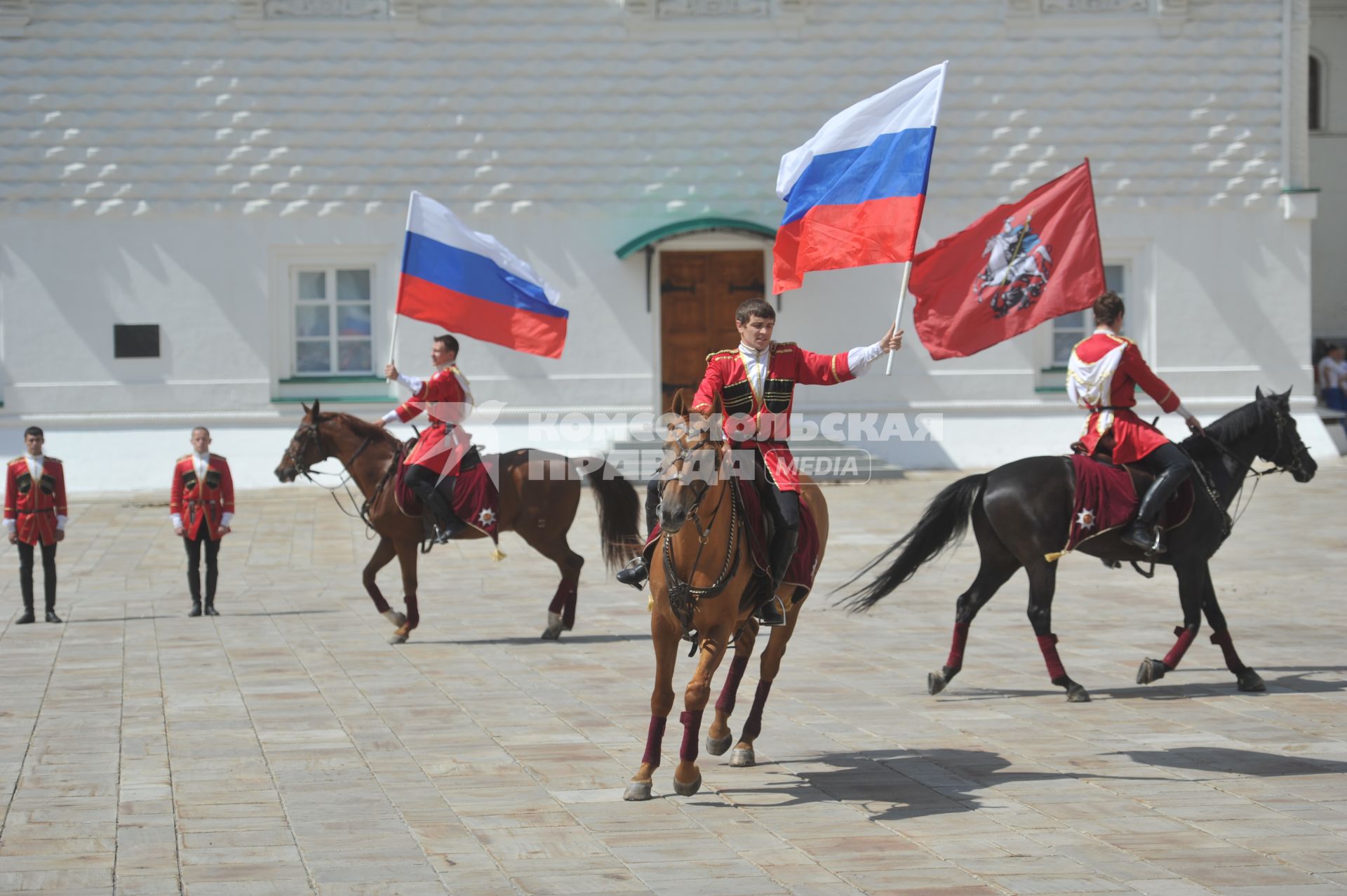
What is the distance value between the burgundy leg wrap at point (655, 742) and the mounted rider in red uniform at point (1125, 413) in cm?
388

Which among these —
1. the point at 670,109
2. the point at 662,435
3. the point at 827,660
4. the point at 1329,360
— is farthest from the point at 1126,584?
the point at 1329,360

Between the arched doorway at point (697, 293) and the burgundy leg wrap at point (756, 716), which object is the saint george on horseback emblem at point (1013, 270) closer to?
the burgundy leg wrap at point (756, 716)

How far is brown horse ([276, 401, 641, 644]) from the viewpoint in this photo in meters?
11.4

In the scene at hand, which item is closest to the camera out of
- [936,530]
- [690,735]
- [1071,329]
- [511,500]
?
[690,735]

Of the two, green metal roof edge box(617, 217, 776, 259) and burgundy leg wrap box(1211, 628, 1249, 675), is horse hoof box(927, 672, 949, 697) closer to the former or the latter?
burgundy leg wrap box(1211, 628, 1249, 675)

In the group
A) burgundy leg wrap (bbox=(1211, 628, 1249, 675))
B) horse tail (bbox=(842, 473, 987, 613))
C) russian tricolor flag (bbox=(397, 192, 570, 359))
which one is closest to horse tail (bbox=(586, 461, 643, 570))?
russian tricolor flag (bbox=(397, 192, 570, 359))

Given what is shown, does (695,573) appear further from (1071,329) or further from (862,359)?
(1071,329)

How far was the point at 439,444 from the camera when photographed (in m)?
11.5

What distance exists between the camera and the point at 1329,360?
24.5 metres

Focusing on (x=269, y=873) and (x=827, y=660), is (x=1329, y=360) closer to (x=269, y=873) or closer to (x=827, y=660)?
(x=827, y=660)

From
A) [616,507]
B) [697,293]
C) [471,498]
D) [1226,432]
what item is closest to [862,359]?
[1226,432]

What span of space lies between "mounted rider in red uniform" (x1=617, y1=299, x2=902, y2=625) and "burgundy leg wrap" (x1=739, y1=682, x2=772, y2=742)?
0.51m

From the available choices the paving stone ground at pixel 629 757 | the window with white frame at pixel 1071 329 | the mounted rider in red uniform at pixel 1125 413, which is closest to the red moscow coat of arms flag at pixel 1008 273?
the mounted rider in red uniform at pixel 1125 413

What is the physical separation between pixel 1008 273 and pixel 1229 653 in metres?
2.62
